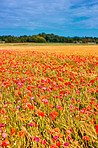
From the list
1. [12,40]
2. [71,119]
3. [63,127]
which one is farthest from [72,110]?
[12,40]

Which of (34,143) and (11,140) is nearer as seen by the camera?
(34,143)

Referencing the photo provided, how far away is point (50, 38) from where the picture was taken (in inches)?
4350


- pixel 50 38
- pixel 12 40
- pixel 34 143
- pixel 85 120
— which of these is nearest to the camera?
pixel 34 143

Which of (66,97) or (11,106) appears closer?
(11,106)

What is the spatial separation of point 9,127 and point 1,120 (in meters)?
0.21

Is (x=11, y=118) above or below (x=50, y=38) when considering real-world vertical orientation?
below

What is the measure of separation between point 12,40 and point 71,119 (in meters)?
98.9

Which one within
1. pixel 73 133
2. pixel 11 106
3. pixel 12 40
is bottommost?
pixel 73 133

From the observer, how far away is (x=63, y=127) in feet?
6.40

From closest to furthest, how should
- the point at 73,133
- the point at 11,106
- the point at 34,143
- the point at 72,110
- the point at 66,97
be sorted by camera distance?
1. the point at 34,143
2. the point at 73,133
3. the point at 72,110
4. the point at 11,106
5. the point at 66,97

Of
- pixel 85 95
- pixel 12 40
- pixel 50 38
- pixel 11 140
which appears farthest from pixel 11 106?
pixel 50 38

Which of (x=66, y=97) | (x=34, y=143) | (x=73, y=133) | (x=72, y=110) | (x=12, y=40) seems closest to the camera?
(x=34, y=143)

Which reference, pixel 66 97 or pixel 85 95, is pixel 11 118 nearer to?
pixel 66 97

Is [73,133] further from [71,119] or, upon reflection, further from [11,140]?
[11,140]
